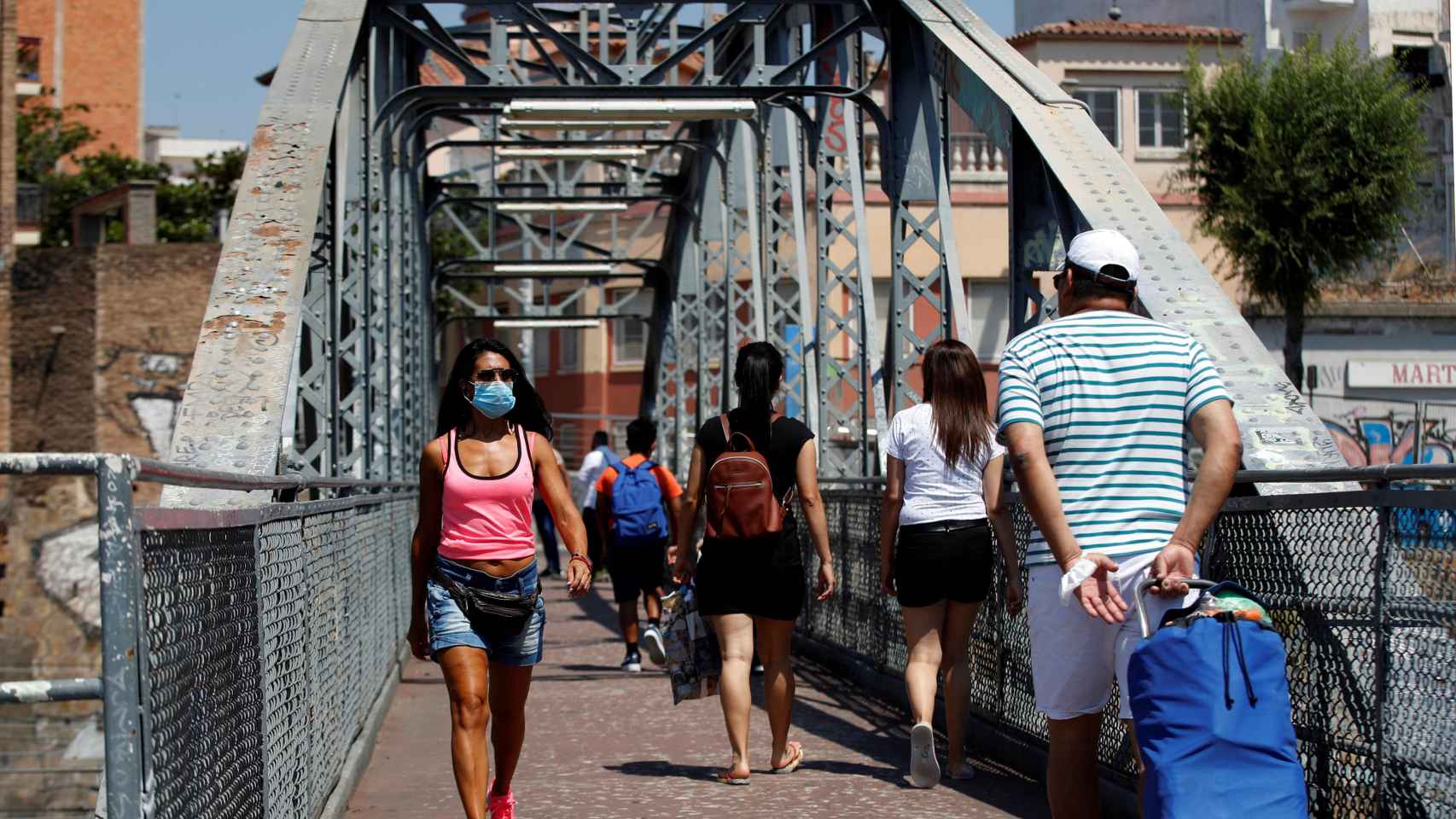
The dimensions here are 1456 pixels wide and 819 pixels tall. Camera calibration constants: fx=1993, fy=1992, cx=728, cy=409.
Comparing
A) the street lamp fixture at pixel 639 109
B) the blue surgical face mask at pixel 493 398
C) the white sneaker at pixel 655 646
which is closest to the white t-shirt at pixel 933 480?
the white sneaker at pixel 655 646

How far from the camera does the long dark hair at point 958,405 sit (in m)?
7.74

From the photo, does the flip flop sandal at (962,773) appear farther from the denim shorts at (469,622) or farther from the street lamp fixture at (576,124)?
the street lamp fixture at (576,124)

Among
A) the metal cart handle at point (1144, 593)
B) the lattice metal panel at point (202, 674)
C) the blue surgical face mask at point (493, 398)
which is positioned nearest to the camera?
the lattice metal panel at point (202, 674)

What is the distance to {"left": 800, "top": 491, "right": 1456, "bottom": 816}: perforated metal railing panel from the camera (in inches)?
181

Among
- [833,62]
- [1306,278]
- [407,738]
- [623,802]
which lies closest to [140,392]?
[1306,278]

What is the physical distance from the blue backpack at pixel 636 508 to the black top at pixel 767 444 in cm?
550

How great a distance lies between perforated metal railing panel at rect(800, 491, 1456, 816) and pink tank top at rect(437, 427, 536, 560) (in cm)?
214

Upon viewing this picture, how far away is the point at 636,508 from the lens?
13727 mm

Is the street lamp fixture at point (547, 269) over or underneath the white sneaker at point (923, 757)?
over

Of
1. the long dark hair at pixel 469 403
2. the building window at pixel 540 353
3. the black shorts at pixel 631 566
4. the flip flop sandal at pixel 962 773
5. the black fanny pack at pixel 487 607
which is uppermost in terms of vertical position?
the building window at pixel 540 353

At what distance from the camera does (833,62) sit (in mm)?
15469

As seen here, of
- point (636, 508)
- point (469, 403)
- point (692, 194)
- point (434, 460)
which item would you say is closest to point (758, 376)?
point (469, 403)

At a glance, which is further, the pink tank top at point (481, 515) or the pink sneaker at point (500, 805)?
the pink sneaker at point (500, 805)

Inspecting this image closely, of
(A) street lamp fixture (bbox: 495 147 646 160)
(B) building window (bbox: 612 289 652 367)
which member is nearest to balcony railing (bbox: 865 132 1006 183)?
(B) building window (bbox: 612 289 652 367)
